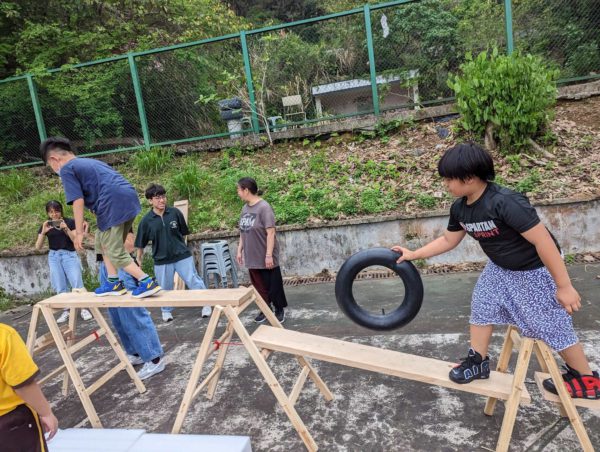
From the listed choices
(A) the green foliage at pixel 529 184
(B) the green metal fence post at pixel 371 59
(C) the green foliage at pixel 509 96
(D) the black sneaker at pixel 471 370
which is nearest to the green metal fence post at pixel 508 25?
(C) the green foliage at pixel 509 96

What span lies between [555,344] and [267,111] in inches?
281

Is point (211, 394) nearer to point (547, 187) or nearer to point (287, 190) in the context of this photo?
point (287, 190)

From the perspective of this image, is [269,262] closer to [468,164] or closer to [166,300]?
[166,300]

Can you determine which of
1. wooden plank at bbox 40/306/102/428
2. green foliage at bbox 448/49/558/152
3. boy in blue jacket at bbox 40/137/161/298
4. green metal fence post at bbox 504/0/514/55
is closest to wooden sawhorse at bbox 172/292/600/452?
wooden plank at bbox 40/306/102/428

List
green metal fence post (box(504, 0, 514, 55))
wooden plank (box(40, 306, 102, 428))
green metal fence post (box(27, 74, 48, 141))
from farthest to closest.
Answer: green metal fence post (box(27, 74, 48, 141)) → green metal fence post (box(504, 0, 514, 55)) → wooden plank (box(40, 306, 102, 428))

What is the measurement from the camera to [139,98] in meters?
→ 8.54

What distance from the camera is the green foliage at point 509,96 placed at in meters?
6.36

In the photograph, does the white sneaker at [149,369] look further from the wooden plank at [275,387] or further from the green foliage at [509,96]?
the green foliage at [509,96]

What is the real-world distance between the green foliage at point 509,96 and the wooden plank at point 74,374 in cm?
633

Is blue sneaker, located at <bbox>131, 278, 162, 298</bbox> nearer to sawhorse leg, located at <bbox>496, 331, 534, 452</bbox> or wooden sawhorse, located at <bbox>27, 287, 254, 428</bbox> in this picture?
wooden sawhorse, located at <bbox>27, 287, 254, 428</bbox>

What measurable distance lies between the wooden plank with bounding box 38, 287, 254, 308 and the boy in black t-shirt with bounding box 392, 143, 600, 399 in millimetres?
1480

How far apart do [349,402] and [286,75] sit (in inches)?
273

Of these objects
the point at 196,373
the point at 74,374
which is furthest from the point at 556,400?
the point at 74,374

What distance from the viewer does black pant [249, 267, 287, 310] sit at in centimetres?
478
